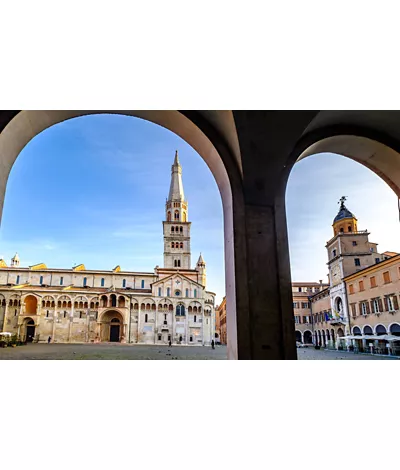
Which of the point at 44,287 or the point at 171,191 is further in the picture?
the point at 171,191

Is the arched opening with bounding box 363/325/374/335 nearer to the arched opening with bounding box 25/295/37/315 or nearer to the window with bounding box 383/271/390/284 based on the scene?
the window with bounding box 383/271/390/284

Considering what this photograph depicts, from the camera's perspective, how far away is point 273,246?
4871 millimetres

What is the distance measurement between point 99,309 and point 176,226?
→ 2398 cm

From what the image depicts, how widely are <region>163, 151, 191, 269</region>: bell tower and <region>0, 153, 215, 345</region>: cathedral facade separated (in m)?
8.18

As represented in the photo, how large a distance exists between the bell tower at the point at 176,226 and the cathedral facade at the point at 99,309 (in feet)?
26.8

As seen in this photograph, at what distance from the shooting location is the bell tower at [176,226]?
69.6m

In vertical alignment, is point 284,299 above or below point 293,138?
below

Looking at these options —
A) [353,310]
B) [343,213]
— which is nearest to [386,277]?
[353,310]

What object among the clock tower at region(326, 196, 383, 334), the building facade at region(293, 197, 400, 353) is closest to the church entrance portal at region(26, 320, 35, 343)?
the building facade at region(293, 197, 400, 353)

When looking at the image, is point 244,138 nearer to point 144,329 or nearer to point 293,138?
point 293,138

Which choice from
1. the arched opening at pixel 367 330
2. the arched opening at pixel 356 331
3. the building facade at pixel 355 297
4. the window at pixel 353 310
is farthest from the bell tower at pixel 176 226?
the arched opening at pixel 367 330

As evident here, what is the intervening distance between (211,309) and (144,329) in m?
11.0
